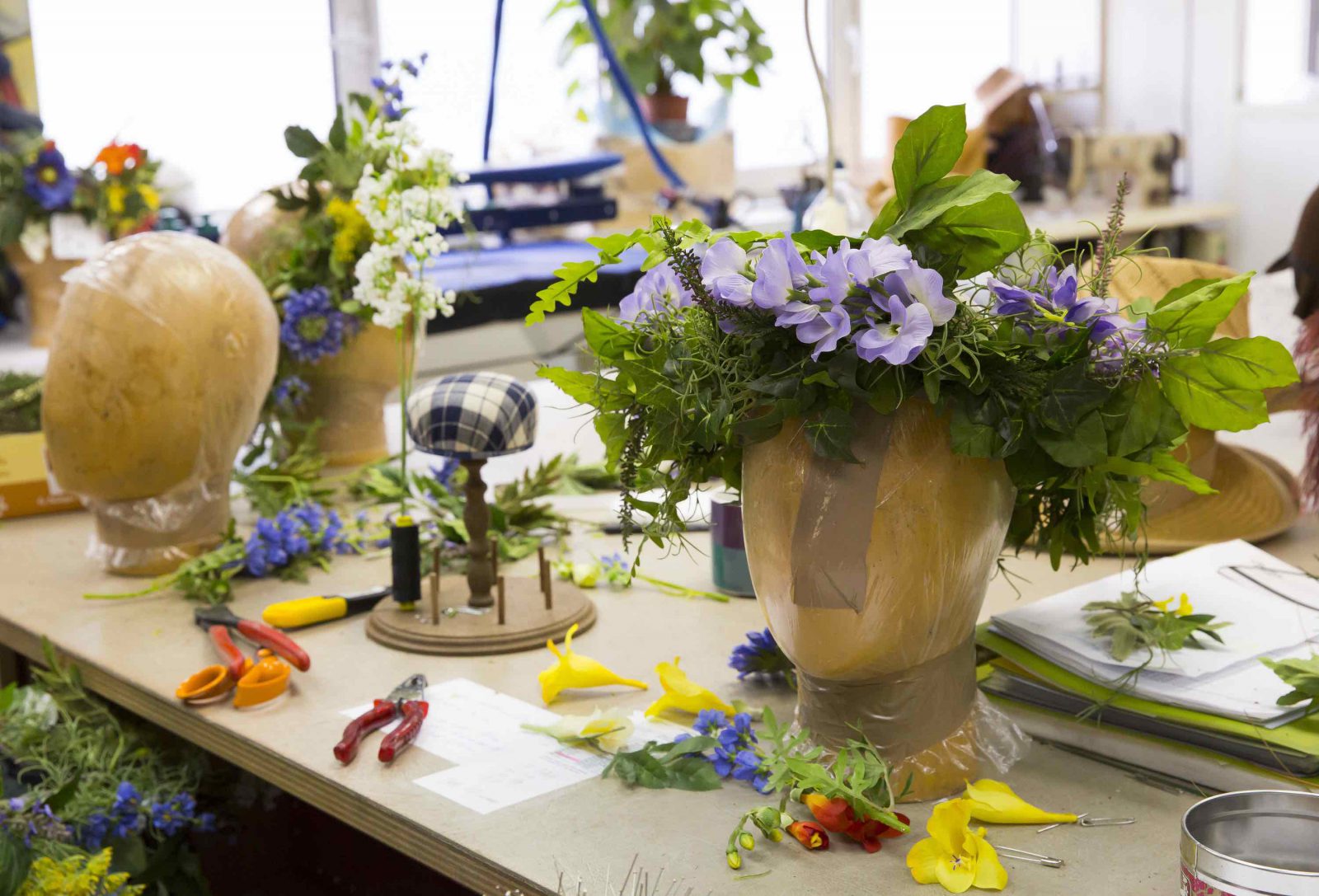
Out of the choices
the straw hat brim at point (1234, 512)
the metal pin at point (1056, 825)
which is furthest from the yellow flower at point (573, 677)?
the straw hat brim at point (1234, 512)

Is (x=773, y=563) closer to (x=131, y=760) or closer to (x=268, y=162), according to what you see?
(x=131, y=760)

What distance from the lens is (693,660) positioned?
3.59 feet

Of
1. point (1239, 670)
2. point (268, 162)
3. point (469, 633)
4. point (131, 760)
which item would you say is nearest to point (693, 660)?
point (469, 633)

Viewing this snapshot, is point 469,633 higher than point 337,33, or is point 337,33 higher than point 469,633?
point 337,33

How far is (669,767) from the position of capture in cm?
88

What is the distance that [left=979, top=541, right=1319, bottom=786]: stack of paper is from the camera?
82cm

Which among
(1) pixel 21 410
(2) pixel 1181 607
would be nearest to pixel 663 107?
(1) pixel 21 410

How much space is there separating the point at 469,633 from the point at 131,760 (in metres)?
0.32

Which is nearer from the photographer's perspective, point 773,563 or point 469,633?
point 773,563

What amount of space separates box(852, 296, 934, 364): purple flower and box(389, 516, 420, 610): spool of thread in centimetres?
58

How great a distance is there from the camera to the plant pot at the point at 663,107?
3.78 meters

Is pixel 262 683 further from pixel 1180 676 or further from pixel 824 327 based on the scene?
pixel 1180 676

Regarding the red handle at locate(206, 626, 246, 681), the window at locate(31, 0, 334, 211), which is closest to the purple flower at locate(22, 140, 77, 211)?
the window at locate(31, 0, 334, 211)

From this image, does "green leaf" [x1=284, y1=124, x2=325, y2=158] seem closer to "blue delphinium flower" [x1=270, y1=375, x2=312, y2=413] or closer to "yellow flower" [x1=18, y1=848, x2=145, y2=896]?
"blue delphinium flower" [x1=270, y1=375, x2=312, y2=413]
